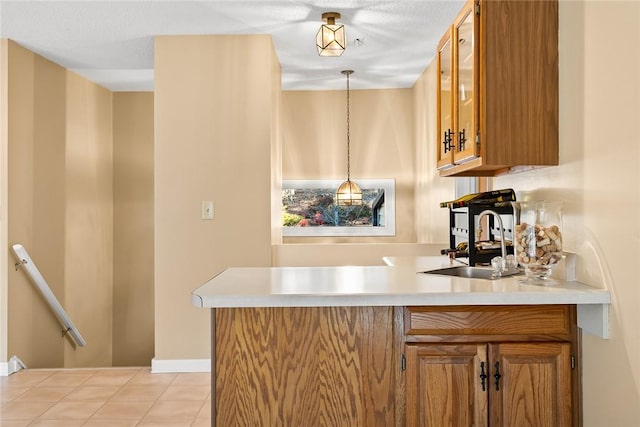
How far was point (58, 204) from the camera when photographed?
505 cm

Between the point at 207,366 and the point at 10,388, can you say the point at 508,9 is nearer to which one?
the point at 207,366

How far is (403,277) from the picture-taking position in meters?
2.42

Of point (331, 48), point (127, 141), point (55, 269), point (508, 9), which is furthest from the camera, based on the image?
point (127, 141)

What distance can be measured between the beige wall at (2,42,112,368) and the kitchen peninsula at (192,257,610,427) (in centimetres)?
297

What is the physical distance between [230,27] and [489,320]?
2811mm

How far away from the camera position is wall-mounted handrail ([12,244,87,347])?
4289mm

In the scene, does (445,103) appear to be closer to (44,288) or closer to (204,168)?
(204,168)

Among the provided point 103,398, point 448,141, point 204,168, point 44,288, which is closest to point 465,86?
point 448,141

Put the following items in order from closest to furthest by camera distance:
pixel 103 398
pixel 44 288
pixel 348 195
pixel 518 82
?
pixel 518 82, pixel 103 398, pixel 44 288, pixel 348 195

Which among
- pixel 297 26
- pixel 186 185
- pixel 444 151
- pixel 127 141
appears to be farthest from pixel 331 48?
pixel 127 141

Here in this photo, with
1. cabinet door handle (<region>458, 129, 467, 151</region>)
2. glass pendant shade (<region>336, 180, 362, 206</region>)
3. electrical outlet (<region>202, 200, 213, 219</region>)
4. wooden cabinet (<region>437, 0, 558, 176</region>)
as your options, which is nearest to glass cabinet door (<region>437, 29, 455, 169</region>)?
cabinet door handle (<region>458, 129, 467, 151</region>)

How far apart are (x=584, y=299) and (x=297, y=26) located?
107 inches

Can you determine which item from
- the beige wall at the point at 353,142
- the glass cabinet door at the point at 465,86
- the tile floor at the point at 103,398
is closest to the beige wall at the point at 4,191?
the tile floor at the point at 103,398

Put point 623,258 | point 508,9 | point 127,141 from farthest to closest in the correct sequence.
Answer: point 127,141, point 508,9, point 623,258
